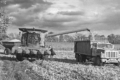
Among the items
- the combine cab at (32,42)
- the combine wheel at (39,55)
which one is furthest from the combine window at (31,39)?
the combine wheel at (39,55)

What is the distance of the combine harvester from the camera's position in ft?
48.2

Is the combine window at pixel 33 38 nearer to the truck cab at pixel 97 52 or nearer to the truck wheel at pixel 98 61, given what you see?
the truck cab at pixel 97 52

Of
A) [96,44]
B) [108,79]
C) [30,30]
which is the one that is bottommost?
[108,79]

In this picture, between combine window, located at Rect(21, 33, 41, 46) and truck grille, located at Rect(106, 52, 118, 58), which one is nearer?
truck grille, located at Rect(106, 52, 118, 58)

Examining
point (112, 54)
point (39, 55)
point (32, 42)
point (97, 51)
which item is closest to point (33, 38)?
point (32, 42)

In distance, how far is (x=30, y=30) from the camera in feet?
62.4

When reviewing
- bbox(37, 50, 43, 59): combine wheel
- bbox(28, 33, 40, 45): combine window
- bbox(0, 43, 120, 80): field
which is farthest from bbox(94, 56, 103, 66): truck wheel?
bbox(28, 33, 40, 45): combine window

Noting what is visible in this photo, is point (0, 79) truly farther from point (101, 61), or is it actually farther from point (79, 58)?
point (79, 58)

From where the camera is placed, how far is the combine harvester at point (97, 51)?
48.2 ft

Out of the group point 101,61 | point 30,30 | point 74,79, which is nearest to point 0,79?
point 74,79

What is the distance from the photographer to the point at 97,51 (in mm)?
15492

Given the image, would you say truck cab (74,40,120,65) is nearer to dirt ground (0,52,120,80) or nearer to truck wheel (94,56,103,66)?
truck wheel (94,56,103,66)

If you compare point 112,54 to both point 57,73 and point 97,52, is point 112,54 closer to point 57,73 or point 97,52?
point 97,52

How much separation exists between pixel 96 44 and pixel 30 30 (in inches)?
269
